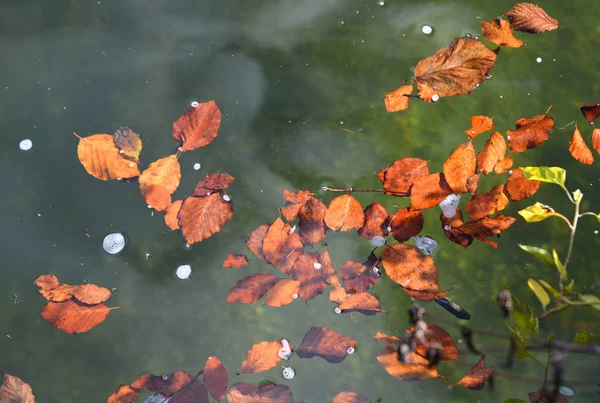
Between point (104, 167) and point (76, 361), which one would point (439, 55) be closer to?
point (104, 167)

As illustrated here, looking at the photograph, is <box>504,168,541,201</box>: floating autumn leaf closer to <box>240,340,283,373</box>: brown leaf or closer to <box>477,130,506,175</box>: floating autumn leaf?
<box>477,130,506,175</box>: floating autumn leaf

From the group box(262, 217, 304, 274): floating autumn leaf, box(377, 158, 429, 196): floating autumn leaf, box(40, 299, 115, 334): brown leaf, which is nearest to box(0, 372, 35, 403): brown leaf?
box(40, 299, 115, 334): brown leaf

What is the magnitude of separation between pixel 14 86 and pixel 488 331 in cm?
128

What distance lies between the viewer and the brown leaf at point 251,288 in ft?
4.04

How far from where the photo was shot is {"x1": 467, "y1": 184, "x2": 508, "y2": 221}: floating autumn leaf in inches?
49.4

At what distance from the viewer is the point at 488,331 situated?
1.19m

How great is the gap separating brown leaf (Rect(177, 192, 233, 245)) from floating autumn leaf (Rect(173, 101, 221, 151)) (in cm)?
14

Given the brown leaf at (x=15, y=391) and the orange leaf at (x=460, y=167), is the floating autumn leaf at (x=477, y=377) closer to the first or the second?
the orange leaf at (x=460, y=167)

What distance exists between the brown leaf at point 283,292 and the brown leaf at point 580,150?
73cm

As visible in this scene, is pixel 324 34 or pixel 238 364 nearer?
pixel 238 364

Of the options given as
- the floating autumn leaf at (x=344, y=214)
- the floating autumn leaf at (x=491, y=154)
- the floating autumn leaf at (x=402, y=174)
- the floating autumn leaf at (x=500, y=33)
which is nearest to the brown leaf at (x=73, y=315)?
the floating autumn leaf at (x=344, y=214)

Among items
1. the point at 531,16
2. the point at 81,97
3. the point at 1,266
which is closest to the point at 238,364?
the point at 1,266

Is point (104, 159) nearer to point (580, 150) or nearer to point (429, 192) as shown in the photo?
point (429, 192)

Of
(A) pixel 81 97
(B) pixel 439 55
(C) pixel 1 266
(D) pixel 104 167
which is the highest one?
(B) pixel 439 55
